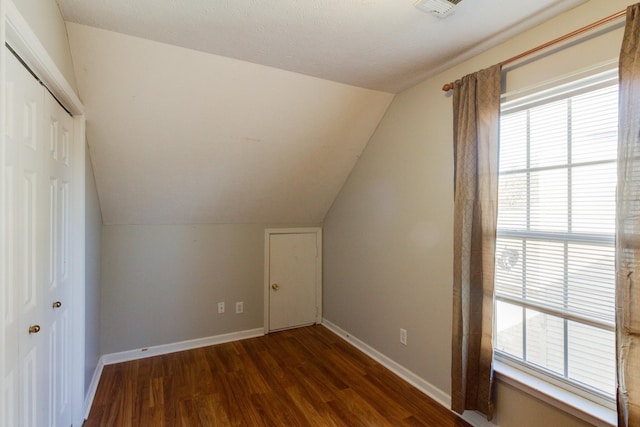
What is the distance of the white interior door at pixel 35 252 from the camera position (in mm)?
1066

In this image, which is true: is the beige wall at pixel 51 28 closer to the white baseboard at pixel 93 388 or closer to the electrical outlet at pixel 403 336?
the white baseboard at pixel 93 388

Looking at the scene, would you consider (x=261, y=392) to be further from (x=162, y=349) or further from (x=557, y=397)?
(x=557, y=397)

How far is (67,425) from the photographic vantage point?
69.3 inches

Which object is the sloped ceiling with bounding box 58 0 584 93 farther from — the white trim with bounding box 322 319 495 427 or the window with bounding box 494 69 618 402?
the white trim with bounding box 322 319 495 427

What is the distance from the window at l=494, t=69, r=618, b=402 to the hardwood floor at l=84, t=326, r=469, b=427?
750mm

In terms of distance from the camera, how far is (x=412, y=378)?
2.37m

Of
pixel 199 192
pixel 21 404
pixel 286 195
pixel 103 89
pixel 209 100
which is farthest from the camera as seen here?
pixel 286 195

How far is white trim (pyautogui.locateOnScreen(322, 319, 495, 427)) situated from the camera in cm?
190

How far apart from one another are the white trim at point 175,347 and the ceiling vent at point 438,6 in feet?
10.1

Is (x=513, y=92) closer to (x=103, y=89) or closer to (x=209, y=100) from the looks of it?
(x=209, y=100)

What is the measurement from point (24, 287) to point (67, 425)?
3.60 feet

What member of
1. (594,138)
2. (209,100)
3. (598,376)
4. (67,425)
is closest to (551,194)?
(594,138)

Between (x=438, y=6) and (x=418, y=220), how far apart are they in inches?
53.4

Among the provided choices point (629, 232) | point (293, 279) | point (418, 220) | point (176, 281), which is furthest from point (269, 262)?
point (629, 232)
